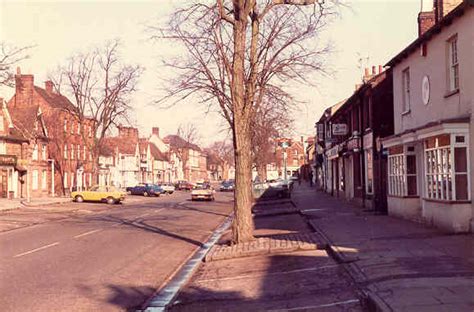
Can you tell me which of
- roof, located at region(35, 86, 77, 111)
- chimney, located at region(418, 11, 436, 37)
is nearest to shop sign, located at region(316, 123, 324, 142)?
roof, located at region(35, 86, 77, 111)

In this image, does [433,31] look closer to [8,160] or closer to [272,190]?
[272,190]

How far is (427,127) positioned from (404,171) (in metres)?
4.16

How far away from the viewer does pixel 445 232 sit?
647 inches

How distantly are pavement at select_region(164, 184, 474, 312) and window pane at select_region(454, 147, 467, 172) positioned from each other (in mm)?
1777

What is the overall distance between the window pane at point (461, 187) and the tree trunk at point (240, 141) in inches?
216

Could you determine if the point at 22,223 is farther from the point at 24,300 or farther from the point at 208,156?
the point at 208,156

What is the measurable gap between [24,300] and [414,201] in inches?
560

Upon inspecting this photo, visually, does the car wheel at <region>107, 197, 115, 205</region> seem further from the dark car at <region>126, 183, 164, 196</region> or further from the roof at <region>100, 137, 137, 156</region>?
the roof at <region>100, 137, 137, 156</region>

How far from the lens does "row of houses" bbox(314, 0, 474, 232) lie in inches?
630

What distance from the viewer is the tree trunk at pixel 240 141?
16500 mm

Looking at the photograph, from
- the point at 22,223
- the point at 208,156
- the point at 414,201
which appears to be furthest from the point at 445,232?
the point at 208,156

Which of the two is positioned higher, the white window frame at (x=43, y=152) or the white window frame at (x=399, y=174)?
the white window frame at (x=43, y=152)

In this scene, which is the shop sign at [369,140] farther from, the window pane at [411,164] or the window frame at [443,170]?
the window frame at [443,170]

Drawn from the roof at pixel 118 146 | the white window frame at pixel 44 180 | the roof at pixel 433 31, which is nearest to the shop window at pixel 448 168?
the roof at pixel 433 31
